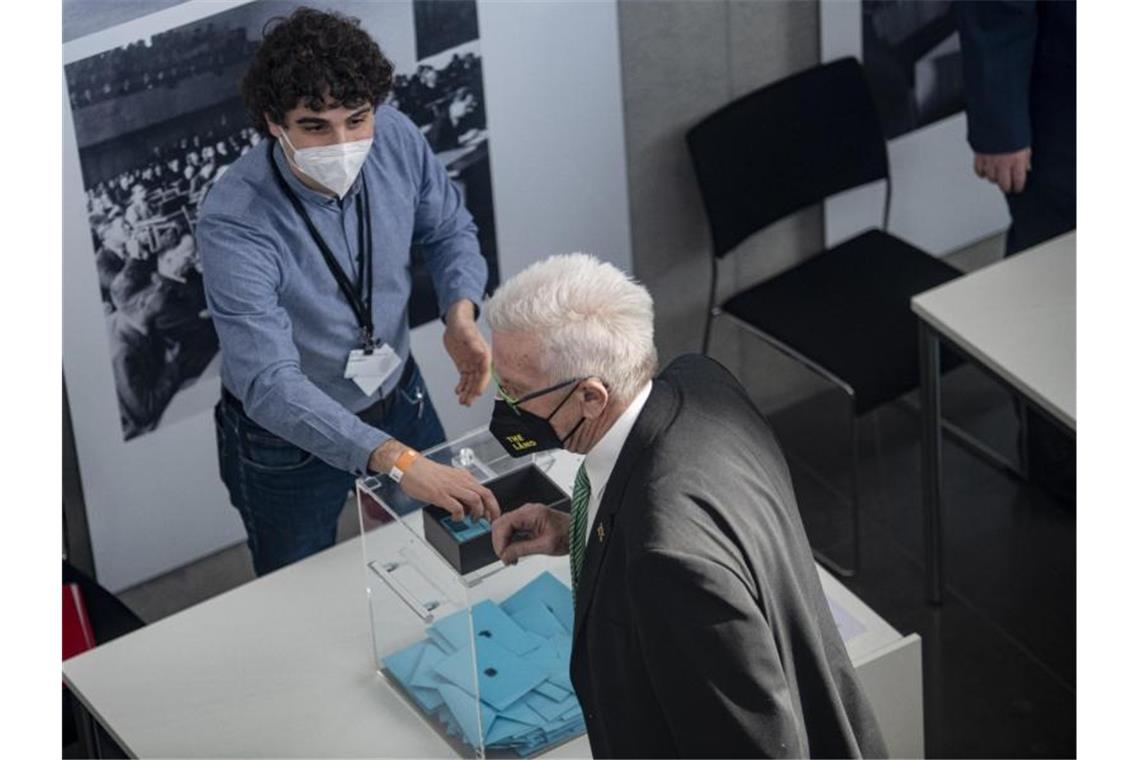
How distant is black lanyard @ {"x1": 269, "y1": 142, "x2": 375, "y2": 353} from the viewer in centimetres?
362

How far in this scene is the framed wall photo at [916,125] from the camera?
5059 mm

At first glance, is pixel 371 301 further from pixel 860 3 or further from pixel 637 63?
pixel 860 3

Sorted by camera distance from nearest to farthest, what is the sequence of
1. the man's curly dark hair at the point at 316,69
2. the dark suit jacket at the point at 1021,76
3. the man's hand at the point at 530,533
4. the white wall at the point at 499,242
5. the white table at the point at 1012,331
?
the man's hand at the point at 530,533 < the man's curly dark hair at the point at 316,69 < the white table at the point at 1012,331 < the white wall at the point at 499,242 < the dark suit jacket at the point at 1021,76

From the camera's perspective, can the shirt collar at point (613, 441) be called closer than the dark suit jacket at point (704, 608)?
No

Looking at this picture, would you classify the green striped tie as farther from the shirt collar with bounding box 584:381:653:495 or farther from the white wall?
the white wall

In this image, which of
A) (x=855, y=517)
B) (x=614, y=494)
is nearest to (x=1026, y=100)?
(x=855, y=517)

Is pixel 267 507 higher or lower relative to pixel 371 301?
lower

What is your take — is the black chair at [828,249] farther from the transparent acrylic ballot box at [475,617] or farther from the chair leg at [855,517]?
the transparent acrylic ballot box at [475,617]

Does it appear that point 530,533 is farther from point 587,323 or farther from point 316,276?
point 316,276

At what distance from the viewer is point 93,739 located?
3611mm

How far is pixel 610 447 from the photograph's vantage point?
2926 millimetres

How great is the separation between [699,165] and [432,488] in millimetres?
1818

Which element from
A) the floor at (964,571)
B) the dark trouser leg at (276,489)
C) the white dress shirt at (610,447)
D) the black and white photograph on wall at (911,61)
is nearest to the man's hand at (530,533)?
the white dress shirt at (610,447)

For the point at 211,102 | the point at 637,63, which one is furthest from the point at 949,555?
the point at 211,102
